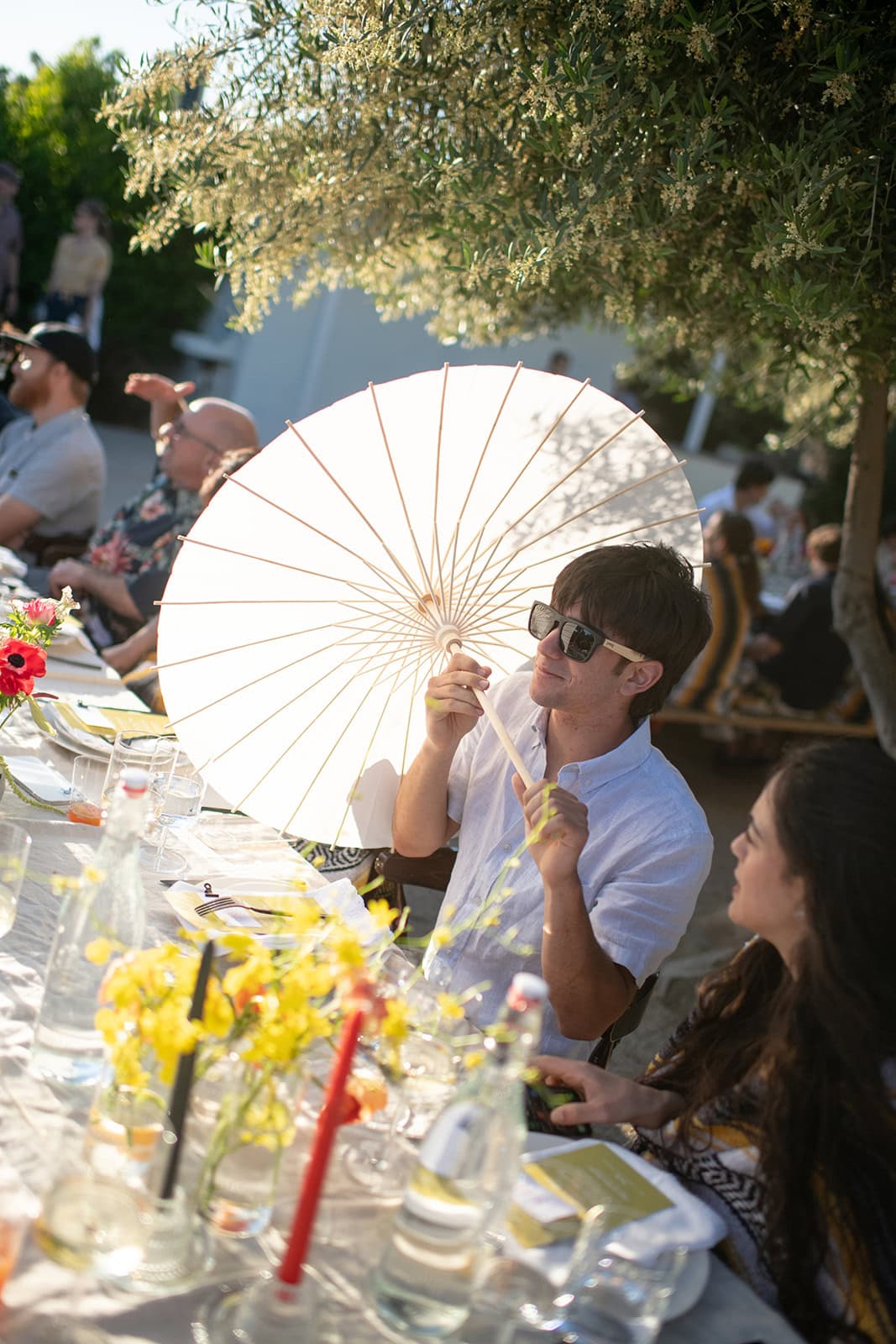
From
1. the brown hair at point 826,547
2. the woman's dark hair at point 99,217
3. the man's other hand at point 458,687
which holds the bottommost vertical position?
the man's other hand at point 458,687

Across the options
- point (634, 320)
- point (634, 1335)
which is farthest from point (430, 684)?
point (634, 320)

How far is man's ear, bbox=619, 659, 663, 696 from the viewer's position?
9.07 ft

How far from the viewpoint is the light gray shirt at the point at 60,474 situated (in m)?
5.86

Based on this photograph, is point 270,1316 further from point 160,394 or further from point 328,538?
point 160,394

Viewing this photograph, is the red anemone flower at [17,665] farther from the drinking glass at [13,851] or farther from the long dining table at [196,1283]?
the drinking glass at [13,851]

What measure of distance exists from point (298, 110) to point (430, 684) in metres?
2.07

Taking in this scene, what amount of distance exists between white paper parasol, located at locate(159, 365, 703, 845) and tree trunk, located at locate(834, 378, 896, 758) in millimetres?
1803

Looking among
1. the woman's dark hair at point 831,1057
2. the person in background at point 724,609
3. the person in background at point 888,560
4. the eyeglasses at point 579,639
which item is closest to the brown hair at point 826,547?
the person in background at point 888,560

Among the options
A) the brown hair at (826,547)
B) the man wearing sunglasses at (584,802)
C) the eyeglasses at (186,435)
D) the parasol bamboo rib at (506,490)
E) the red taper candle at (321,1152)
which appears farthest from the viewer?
the brown hair at (826,547)

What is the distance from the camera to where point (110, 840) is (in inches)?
65.0

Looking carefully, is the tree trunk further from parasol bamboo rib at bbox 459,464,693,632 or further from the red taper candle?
the red taper candle

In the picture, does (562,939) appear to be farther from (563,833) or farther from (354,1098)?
(354,1098)

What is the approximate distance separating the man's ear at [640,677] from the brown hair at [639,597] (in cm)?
2

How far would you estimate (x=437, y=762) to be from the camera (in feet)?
9.36
